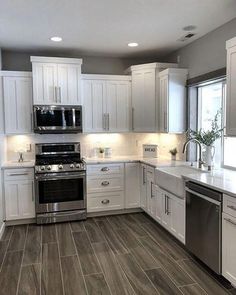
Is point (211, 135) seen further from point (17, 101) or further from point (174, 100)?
point (17, 101)

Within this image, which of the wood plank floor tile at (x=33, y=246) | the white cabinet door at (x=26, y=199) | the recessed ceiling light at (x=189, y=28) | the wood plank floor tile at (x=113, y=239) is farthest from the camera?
the white cabinet door at (x=26, y=199)

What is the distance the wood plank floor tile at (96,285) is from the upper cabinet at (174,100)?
2.38 meters

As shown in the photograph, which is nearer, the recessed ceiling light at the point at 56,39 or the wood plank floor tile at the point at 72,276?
the wood plank floor tile at the point at 72,276

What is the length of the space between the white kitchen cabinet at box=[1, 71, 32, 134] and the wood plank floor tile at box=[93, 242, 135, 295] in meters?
2.21

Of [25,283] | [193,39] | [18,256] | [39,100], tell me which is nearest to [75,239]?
[18,256]

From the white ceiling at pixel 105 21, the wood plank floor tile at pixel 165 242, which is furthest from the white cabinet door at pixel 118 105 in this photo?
the wood plank floor tile at pixel 165 242

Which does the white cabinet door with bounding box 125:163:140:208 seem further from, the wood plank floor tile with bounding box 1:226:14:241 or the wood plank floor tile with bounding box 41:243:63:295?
the wood plank floor tile with bounding box 1:226:14:241

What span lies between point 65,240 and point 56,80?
243 centimetres

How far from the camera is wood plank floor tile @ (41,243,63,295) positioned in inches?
100

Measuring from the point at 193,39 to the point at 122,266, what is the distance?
127 inches

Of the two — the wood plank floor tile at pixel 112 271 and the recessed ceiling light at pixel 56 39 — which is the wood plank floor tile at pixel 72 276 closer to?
the wood plank floor tile at pixel 112 271

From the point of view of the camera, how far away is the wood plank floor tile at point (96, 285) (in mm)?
2494

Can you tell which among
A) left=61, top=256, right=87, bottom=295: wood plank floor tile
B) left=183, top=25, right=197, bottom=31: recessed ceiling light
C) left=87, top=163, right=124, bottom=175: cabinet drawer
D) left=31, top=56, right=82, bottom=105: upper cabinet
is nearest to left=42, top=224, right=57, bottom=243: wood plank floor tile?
left=61, top=256, right=87, bottom=295: wood plank floor tile

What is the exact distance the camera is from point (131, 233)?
382 cm
